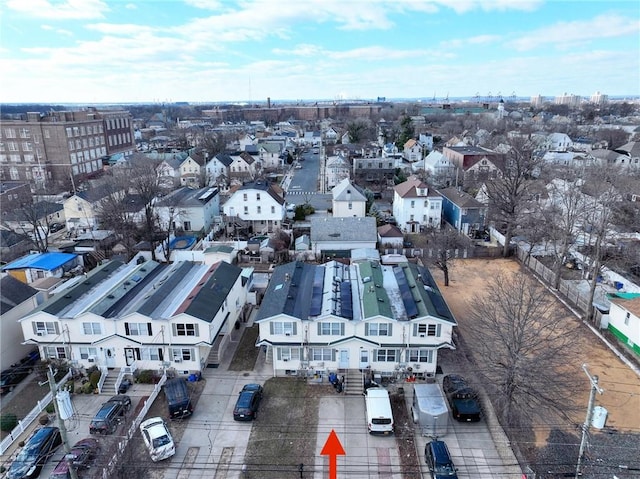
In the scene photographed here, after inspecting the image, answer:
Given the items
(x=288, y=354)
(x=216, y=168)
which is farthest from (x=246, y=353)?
(x=216, y=168)

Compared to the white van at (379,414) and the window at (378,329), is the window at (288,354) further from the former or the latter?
the white van at (379,414)

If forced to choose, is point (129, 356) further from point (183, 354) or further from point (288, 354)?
point (288, 354)

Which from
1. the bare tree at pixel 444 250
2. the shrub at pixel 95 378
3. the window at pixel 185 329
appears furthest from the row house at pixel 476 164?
the shrub at pixel 95 378

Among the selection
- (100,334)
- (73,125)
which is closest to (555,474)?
(100,334)

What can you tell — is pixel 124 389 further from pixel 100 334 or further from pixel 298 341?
pixel 298 341

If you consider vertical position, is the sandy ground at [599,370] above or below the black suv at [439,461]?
below

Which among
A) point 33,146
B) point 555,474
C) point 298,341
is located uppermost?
point 33,146

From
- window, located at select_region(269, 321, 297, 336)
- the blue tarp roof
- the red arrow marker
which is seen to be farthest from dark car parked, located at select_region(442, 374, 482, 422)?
the blue tarp roof
